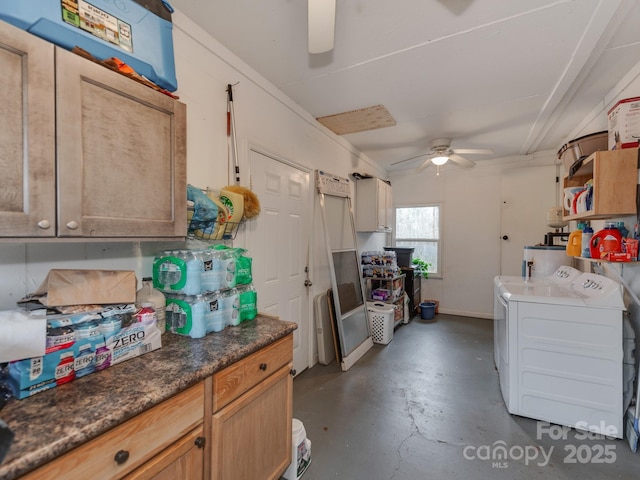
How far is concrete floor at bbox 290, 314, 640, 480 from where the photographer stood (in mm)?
1712

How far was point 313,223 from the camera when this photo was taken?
3.04m

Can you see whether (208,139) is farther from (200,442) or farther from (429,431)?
(429,431)

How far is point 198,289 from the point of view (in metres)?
1.36

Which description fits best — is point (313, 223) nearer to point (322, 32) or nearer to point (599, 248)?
point (322, 32)

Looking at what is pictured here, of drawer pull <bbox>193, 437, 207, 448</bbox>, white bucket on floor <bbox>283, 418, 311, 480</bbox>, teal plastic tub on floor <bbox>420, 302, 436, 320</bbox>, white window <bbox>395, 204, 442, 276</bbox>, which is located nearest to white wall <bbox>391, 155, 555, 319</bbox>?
white window <bbox>395, 204, 442, 276</bbox>

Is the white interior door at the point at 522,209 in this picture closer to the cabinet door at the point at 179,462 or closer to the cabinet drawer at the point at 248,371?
the cabinet drawer at the point at 248,371

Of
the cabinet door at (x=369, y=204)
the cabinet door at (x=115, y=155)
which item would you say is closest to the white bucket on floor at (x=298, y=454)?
the cabinet door at (x=115, y=155)

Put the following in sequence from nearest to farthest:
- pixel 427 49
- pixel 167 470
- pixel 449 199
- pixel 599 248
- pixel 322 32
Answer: pixel 167 470
pixel 322 32
pixel 427 49
pixel 599 248
pixel 449 199

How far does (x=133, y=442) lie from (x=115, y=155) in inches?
38.2

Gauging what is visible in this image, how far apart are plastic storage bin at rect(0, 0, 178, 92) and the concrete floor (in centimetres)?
227

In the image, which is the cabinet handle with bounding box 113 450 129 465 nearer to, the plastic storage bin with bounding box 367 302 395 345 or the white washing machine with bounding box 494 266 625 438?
the white washing machine with bounding box 494 266 625 438

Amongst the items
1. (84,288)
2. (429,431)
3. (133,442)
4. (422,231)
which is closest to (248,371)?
(133,442)

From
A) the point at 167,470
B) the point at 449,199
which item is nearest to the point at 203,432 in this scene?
the point at 167,470

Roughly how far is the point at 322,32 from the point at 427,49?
1.00m
